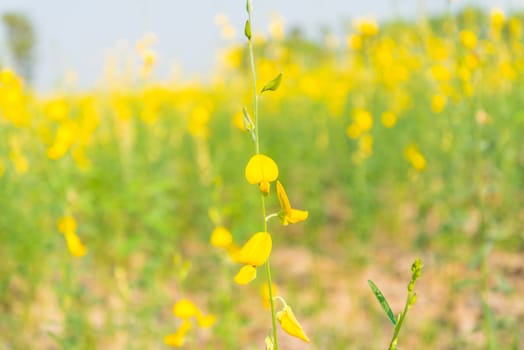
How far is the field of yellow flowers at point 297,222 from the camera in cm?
225

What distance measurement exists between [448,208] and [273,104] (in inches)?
143

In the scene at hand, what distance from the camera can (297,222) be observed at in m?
2.58

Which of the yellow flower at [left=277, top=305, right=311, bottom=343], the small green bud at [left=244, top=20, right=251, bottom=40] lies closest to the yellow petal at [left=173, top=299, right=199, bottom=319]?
the yellow flower at [left=277, top=305, right=311, bottom=343]

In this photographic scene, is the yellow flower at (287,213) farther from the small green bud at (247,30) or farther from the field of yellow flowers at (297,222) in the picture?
the field of yellow flowers at (297,222)

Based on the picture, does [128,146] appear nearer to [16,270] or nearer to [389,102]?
[16,270]

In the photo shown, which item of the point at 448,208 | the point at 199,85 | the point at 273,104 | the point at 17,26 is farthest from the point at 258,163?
the point at 17,26

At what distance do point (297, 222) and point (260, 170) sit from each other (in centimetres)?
186

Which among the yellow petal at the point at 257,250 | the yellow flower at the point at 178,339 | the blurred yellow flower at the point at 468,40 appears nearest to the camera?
the yellow petal at the point at 257,250

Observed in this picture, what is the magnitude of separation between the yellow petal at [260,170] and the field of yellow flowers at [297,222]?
26.5 inches

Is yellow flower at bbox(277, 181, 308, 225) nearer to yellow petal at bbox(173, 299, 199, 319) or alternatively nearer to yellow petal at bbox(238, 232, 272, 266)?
yellow petal at bbox(238, 232, 272, 266)

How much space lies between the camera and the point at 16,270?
285 centimetres

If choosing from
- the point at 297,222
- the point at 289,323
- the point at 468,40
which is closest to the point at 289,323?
the point at 289,323

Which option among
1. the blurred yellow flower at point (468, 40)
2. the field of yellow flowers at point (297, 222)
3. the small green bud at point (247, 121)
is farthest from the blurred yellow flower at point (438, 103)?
the small green bud at point (247, 121)

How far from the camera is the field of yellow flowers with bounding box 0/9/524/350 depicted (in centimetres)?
225
